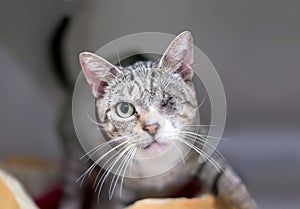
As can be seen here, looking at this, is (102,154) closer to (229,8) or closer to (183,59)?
(183,59)

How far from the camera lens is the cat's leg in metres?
0.70

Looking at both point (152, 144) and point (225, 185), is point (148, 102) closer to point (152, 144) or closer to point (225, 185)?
point (152, 144)

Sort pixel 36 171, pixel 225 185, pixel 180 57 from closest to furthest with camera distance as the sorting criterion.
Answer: pixel 180 57
pixel 225 185
pixel 36 171

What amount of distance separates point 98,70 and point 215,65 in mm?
226

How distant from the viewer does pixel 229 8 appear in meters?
0.86

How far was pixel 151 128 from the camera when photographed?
0.62 m

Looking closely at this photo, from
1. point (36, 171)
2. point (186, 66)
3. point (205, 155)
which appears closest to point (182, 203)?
point (205, 155)

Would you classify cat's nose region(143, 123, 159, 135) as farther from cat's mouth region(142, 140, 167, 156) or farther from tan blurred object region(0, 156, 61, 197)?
tan blurred object region(0, 156, 61, 197)

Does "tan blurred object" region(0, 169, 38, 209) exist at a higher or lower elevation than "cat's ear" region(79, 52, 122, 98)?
lower

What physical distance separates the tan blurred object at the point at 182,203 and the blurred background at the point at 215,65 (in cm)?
7

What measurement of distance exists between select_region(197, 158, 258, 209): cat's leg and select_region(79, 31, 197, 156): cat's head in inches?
3.8

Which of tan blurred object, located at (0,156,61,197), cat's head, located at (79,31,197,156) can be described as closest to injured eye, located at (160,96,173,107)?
cat's head, located at (79,31,197,156)

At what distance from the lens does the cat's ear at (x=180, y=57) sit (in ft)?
1.95

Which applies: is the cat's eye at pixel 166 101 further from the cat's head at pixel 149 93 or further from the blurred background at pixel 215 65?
the blurred background at pixel 215 65
